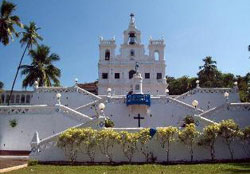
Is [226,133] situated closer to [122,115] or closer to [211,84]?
[122,115]

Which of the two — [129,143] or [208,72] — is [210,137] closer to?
[129,143]

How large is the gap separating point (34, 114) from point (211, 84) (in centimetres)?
3337

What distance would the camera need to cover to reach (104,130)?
1923 cm

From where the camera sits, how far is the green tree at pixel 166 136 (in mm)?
19125

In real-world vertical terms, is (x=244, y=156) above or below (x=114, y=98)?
below

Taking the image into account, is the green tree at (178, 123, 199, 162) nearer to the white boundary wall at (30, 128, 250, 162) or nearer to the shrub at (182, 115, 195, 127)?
the white boundary wall at (30, 128, 250, 162)

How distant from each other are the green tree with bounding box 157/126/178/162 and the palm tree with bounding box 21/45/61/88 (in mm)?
25362

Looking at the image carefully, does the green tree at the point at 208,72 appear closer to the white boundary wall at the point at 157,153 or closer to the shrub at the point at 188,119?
the shrub at the point at 188,119

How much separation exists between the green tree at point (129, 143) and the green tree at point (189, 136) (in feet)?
8.68

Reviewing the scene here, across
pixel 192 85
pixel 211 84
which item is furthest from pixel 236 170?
pixel 192 85

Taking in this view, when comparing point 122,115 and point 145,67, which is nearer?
point 122,115

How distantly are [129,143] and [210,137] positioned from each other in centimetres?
470

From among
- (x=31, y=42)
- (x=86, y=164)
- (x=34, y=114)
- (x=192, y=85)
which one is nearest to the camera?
(x=86, y=164)

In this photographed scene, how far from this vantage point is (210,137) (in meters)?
19.2
